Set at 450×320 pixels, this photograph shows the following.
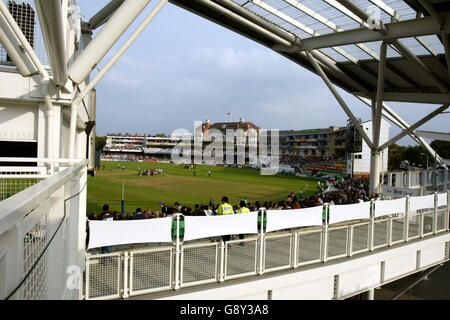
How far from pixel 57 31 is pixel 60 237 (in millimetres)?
2255

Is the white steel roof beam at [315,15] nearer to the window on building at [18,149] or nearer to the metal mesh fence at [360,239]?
the metal mesh fence at [360,239]

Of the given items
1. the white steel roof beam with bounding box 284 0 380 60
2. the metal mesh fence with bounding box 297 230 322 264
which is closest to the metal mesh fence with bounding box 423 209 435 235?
the metal mesh fence with bounding box 297 230 322 264

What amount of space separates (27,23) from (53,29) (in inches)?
152

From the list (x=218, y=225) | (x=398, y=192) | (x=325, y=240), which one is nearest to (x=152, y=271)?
(x=218, y=225)

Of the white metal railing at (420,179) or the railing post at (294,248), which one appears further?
the white metal railing at (420,179)

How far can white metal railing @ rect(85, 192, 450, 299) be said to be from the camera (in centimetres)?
558

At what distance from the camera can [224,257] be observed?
6.46 metres

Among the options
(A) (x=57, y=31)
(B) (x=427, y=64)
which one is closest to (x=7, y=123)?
(A) (x=57, y=31)

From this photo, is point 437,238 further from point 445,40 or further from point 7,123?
point 7,123

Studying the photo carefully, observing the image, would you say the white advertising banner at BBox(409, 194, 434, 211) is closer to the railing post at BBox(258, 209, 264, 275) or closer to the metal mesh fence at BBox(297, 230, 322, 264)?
the metal mesh fence at BBox(297, 230, 322, 264)

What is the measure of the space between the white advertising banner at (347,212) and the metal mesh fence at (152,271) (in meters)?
4.22

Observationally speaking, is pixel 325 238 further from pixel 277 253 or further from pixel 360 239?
pixel 360 239

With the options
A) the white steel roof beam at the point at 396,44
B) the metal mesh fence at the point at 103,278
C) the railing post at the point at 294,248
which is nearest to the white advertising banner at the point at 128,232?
the metal mesh fence at the point at 103,278

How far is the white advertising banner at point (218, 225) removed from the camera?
593 cm
